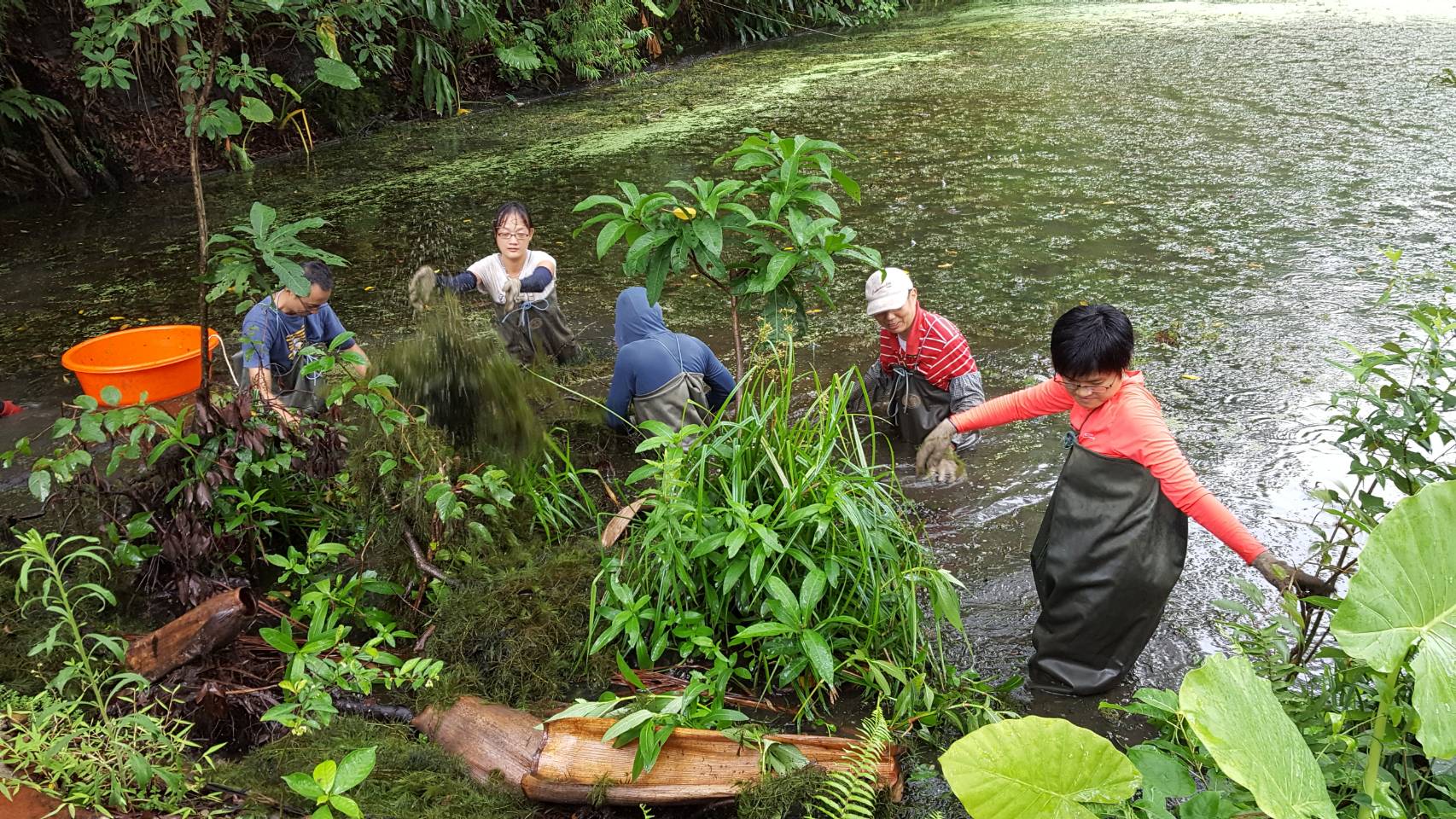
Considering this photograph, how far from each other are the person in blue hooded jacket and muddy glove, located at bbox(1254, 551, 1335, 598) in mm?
2037

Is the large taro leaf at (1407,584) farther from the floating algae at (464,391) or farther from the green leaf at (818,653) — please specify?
the floating algae at (464,391)

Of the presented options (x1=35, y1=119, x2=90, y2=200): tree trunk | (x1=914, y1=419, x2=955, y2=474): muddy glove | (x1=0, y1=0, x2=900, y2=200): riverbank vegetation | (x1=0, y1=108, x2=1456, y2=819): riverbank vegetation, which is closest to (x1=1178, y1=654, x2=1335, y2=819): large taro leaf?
(x1=0, y1=108, x2=1456, y2=819): riverbank vegetation

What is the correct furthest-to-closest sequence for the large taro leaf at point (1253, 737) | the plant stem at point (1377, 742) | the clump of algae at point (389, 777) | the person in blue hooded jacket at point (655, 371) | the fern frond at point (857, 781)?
the person in blue hooded jacket at point (655, 371) < the clump of algae at point (389, 777) < the fern frond at point (857, 781) < the plant stem at point (1377, 742) < the large taro leaf at point (1253, 737)

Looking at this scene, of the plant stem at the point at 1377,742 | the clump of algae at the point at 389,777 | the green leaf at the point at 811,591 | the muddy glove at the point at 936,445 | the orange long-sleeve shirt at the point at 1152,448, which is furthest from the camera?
the muddy glove at the point at 936,445

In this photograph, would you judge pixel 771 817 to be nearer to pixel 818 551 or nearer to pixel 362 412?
pixel 818 551

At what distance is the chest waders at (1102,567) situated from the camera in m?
2.66

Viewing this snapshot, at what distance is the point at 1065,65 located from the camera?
1170cm

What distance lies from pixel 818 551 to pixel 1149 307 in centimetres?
349

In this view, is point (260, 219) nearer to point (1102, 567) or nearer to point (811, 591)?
point (811, 591)

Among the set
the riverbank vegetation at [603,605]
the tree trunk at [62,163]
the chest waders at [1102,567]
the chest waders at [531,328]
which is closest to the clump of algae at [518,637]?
the riverbank vegetation at [603,605]

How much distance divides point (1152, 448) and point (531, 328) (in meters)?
3.36

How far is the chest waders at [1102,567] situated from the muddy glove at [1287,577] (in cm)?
24

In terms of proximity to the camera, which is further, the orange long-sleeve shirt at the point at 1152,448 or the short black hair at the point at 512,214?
the short black hair at the point at 512,214

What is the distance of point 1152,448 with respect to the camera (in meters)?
2.62
